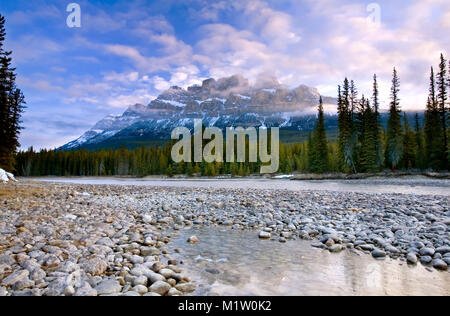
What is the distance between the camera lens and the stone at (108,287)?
11.4ft

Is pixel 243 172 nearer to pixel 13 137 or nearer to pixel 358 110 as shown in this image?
pixel 358 110

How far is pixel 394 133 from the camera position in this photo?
4047cm

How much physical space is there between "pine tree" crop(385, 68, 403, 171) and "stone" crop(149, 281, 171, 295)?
44.6 meters

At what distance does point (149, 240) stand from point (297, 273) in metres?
3.49

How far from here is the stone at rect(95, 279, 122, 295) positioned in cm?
347

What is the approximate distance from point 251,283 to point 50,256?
3499 mm

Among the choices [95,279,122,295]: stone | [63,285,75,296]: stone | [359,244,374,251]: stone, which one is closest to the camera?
[63,285,75,296]: stone

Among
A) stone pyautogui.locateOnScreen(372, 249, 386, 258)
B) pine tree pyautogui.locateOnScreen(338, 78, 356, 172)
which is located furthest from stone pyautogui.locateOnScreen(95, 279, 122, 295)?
pine tree pyautogui.locateOnScreen(338, 78, 356, 172)

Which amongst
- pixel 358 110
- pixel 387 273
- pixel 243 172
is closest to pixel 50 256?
pixel 387 273

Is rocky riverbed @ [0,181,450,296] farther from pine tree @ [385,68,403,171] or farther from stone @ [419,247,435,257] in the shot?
pine tree @ [385,68,403,171]

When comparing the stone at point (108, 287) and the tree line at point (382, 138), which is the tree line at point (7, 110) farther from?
the stone at point (108, 287)

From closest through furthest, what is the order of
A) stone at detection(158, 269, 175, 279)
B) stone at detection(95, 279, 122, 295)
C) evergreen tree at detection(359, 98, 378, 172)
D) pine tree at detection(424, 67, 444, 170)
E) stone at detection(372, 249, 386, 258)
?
stone at detection(95, 279, 122, 295)
stone at detection(158, 269, 175, 279)
stone at detection(372, 249, 386, 258)
pine tree at detection(424, 67, 444, 170)
evergreen tree at detection(359, 98, 378, 172)

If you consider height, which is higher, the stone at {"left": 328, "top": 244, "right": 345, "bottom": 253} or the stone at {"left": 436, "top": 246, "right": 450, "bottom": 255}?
the stone at {"left": 436, "top": 246, "right": 450, "bottom": 255}

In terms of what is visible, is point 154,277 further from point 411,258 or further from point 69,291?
point 411,258
